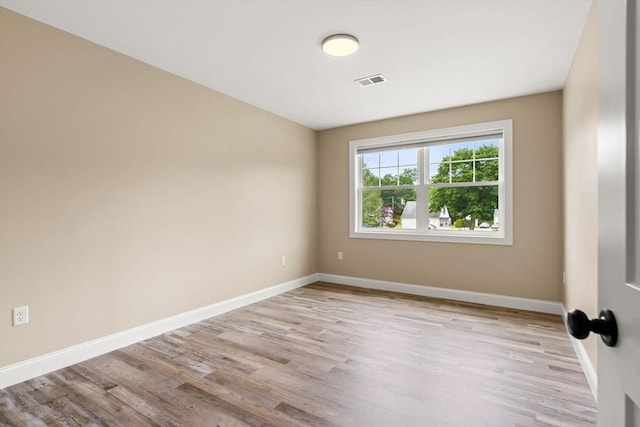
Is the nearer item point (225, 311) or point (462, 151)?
point (225, 311)

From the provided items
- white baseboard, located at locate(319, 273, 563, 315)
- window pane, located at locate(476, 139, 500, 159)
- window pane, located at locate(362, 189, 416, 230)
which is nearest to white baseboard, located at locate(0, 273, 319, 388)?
white baseboard, located at locate(319, 273, 563, 315)

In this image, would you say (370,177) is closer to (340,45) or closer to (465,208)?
(465,208)

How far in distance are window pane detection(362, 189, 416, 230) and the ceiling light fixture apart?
8.05ft

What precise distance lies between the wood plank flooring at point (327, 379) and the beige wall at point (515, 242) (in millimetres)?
613

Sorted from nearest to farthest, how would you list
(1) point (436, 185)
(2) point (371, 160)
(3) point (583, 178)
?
(3) point (583, 178)
(1) point (436, 185)
(2) point (371, 160)

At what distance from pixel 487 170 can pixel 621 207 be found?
3793 mm

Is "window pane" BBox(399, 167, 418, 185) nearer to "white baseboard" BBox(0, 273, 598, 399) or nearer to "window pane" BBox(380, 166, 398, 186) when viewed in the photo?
"window pane" BBox(380, 166, 398, 186)

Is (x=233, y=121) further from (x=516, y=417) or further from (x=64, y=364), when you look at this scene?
(x=516, y=417)

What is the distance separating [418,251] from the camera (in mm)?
4414

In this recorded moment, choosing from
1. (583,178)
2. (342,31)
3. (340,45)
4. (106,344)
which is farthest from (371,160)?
(106,344)

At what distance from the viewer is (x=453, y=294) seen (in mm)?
4145

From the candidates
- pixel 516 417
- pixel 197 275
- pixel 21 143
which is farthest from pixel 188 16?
pixel 516 417

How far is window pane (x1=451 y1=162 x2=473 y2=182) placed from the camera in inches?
164

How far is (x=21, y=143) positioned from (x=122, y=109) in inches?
30.5
